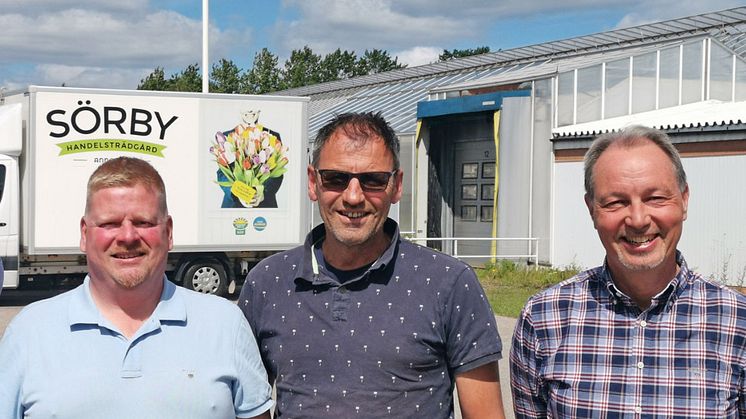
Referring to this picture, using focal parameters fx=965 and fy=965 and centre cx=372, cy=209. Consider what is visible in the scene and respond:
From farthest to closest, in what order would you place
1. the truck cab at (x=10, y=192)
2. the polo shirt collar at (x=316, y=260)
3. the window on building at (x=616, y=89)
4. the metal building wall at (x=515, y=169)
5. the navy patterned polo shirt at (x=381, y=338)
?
the metal building wall at (x=515, y=169) → the window on building at (x=616, y=89) → the truck cab at (x=10, y=192) → the polo shirt collar at (x=316, y=260) → the navy patterned polo shirt at (x=381, y=338)

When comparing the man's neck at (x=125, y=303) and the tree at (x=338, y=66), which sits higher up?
the tree at (x=338, y=66)

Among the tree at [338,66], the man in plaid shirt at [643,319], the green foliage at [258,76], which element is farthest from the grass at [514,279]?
the tree at [338,66]

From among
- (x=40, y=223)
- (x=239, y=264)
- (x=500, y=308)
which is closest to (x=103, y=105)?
(x=40, y=223)

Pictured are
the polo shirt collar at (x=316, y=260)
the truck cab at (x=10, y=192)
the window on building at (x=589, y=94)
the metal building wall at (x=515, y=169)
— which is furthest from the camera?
the metal building wall at (x=515, y=169)

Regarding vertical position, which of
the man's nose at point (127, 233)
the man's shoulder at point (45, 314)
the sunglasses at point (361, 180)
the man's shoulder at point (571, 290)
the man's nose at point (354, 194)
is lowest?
the man's shoulder at point (45, 314)

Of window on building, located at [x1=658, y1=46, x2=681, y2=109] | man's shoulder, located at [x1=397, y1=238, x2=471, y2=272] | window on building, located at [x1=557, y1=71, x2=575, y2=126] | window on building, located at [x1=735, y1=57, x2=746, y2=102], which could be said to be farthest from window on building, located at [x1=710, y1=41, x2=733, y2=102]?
man's shoulder, located at [x1=397, y1=238, x2=471, y2=272]

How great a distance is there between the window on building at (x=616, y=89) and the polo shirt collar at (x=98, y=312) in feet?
61.6

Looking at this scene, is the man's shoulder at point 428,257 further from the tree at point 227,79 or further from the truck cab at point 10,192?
the tree at point 227,79

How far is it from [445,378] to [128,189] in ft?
3.94

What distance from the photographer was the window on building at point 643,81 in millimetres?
21000

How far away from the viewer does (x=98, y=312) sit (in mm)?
2902

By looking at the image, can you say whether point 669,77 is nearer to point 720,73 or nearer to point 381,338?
point 720,73

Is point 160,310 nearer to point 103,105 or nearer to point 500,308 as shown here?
point 500,308

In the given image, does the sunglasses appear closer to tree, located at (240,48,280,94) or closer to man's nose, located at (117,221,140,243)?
man's nose, located at (117,221,140,243)
